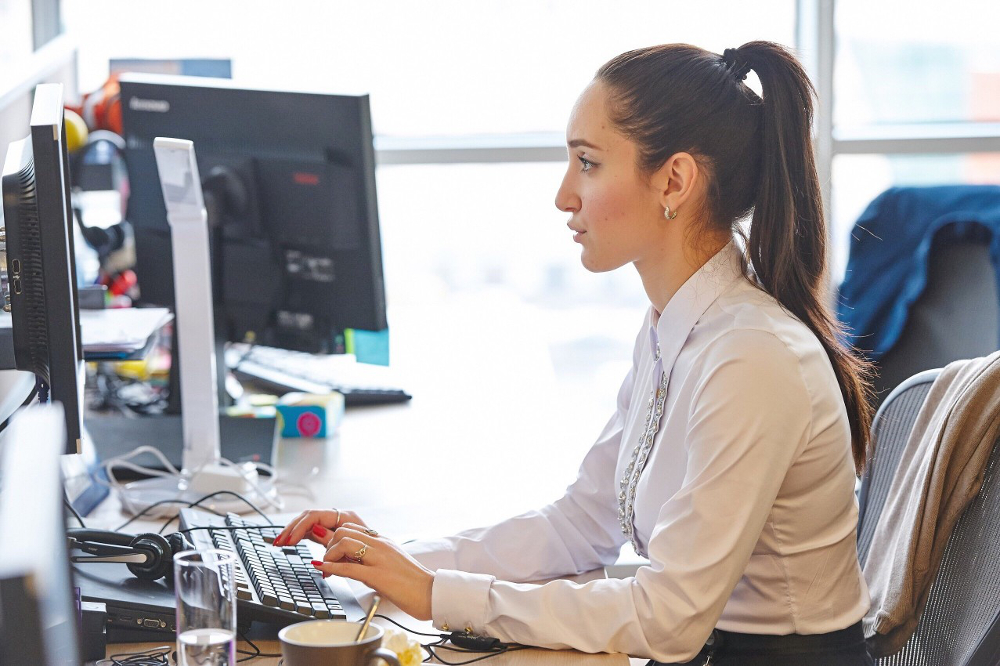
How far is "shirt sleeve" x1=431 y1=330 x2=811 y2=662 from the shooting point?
3.31 ft

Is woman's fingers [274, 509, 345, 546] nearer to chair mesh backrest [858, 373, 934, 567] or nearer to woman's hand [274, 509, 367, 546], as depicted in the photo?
woman's hand [274, 509, 367, 546]

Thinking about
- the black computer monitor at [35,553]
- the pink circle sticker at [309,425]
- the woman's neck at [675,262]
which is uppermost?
the woman's neck at [675,262]

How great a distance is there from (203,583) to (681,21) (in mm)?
2839

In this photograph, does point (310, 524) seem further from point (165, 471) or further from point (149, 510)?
point (165, 471)

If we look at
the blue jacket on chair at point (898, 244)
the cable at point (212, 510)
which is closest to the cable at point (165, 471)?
the cable at point (212, 510)

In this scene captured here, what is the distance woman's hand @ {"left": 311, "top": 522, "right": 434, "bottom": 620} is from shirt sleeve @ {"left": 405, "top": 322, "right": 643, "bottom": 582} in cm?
14

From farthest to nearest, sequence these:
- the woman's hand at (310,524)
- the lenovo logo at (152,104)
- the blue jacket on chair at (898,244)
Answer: the blue jacket on chair at (898,244) < the lenovo logo at (152,104) < the woman's hand at (310,524)

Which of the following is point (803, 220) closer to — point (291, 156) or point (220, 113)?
point (291, 156)

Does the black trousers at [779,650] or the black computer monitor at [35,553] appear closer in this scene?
the black computer monitor at [35,553]

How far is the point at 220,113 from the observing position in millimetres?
1784

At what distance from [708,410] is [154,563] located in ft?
1.94

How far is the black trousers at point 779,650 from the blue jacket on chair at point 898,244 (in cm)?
114

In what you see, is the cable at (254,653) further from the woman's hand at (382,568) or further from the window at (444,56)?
the window at (444,56)

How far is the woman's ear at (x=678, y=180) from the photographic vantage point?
1.20 metres
